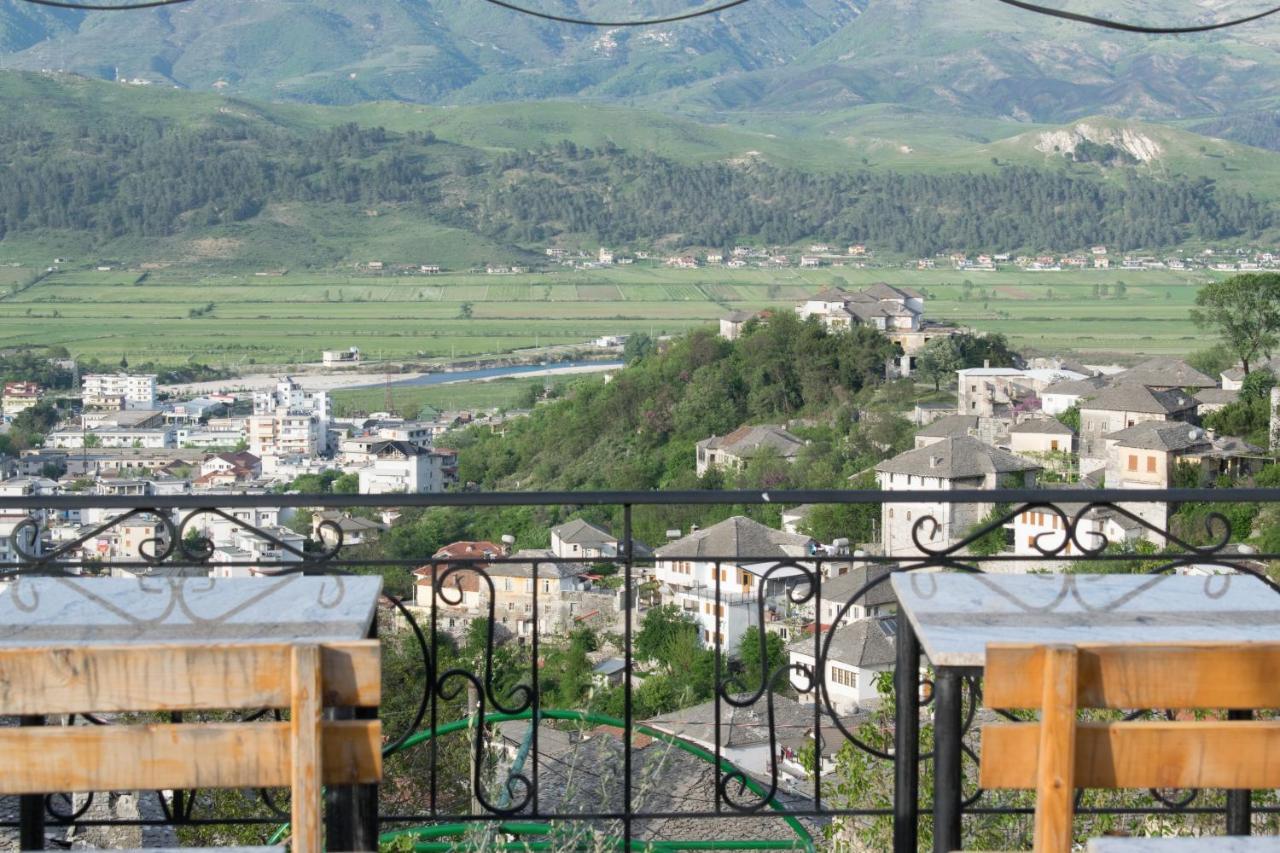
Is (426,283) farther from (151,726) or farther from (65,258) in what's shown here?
(151,726)

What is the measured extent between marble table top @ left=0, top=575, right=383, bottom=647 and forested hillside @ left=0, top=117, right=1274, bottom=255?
76360 millimetres

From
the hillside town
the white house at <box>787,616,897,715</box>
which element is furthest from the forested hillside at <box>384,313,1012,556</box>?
the white house at <box>787,616,897,715</box>

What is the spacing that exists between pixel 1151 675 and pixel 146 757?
0.81m

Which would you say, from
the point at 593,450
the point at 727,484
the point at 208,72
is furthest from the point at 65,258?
the point at 208,72

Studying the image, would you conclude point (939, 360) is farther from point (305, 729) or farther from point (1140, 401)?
point (305, 729)

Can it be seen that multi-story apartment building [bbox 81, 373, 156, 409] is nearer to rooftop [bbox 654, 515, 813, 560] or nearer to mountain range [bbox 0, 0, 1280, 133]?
rooftop [bbox 654, 515, 813, 560]

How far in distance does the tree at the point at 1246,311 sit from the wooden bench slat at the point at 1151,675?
102 feet

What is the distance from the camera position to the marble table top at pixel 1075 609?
1503 millimetres

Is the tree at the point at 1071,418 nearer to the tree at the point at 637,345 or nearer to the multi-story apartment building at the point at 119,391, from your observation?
the tree at the point at 637,345

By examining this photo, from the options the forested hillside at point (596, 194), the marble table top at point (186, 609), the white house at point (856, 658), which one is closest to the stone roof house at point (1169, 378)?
the white house at point (856, 658)

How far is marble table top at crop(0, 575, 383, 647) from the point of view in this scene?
1.55m

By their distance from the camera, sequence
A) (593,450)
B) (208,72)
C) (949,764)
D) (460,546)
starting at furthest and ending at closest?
1. (208,72)
2. (593,450)
3. (460,546)
4. (949,764)

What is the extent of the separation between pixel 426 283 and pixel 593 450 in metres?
37.3

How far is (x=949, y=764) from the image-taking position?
1456 millimetres
